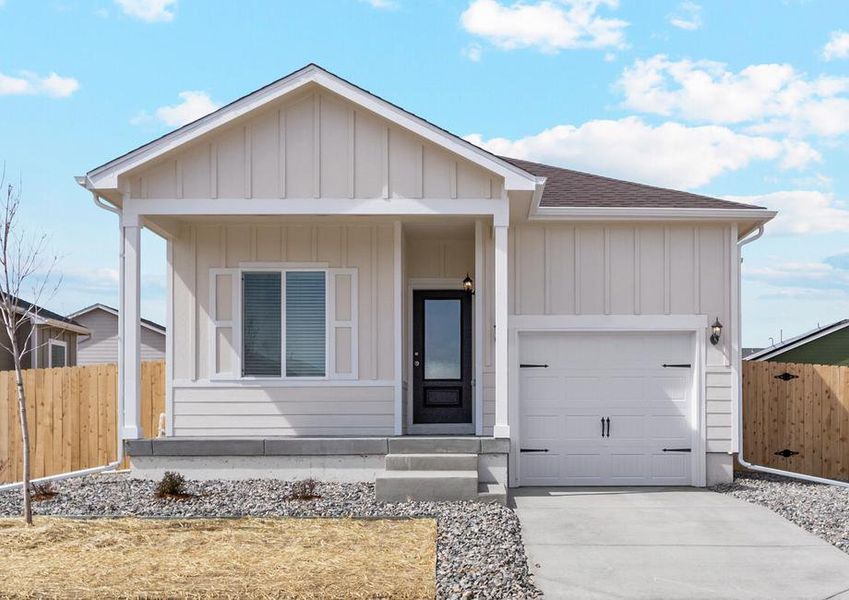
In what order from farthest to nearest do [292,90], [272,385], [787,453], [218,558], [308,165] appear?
1. [787,453]
2. [272,385]
3. [308,165]
4. [292,90]
5. [218,558]

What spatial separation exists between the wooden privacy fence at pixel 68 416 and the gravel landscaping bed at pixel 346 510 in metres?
2.31

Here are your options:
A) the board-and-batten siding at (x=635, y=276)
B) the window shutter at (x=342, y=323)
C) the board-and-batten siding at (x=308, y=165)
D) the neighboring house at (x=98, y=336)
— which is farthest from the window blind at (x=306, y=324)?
the neighboring house at (x=98, y=336)

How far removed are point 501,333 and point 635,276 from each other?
247 centimetres

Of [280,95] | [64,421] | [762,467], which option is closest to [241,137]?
[280,95]

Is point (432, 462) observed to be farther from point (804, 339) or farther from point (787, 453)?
point (804, 339)

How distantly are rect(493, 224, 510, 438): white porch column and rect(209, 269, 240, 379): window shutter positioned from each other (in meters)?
3.49

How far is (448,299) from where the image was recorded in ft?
39.9

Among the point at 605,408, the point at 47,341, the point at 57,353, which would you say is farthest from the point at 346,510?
the point at 57,353

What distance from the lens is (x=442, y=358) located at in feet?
39.9

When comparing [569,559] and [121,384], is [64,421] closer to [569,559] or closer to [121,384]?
[121,384]

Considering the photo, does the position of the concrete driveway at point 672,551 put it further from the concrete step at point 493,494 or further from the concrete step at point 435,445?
the concrete step at point 435,445

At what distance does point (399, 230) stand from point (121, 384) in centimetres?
382

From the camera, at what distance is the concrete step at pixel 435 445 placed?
9.94 metres

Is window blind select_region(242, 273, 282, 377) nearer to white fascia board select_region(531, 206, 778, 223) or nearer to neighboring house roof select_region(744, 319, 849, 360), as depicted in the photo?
white fascia board select_region(531, 206, 778, 223)
